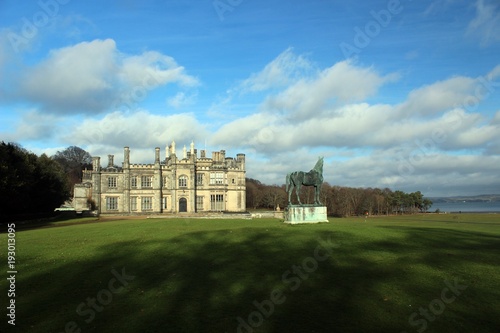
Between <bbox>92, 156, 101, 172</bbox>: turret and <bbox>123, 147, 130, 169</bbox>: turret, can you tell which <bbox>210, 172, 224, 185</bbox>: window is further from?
<bbox>92, 156, 101, 172</bbox>: turret

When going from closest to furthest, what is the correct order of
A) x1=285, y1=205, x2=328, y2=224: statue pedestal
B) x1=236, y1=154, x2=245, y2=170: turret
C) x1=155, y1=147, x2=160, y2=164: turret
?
1. x1=285, y1=205, x2=328, y2=224: statue pedestal
2. x1=155, y1=147, x2=160, y2=164: turret
3. x1=236, y1=154, x2=245, y2=170: turret

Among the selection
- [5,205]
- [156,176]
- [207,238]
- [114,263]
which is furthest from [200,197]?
[114,263]

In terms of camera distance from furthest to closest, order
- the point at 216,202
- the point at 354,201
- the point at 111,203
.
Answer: the point at 354,201, the point at 216,202, the point at 111,203

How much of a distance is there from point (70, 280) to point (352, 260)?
416 inches

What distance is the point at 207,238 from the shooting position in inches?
845

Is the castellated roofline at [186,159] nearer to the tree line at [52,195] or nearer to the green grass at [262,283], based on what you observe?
the tree line at [52,195]

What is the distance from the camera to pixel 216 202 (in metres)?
73.4

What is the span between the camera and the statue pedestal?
1172 inches

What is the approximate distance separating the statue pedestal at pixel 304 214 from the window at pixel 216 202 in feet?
143

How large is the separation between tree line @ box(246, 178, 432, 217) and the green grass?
245ft

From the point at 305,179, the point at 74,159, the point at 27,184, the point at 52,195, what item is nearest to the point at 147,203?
the point at 52,195

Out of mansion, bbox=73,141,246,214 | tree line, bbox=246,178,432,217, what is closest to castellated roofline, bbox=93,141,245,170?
mansion, bbox=73,141,246,214

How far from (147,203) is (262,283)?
61.8 meters

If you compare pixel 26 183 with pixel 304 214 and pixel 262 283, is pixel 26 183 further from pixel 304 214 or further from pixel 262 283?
pixel 262 283
